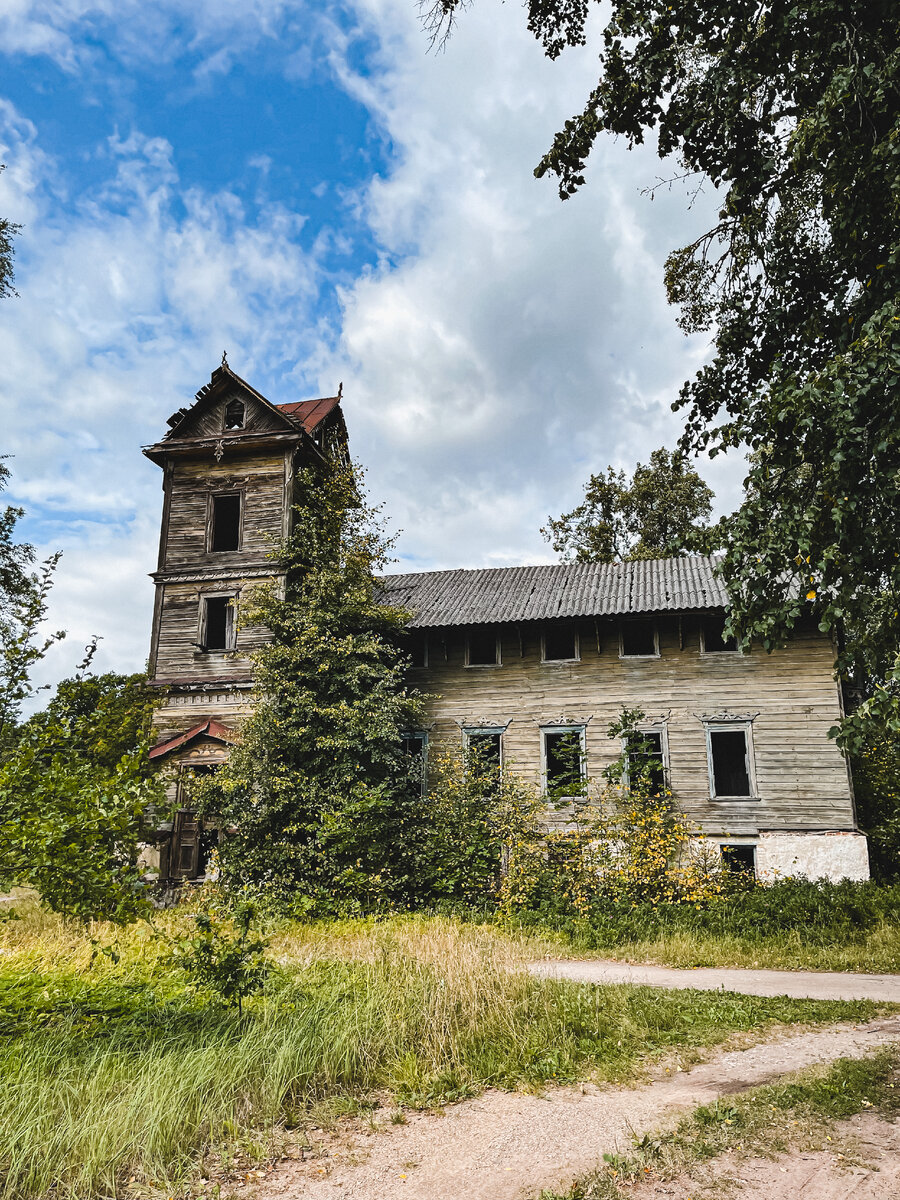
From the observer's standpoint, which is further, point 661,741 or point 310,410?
point 310,410

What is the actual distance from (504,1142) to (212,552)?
19.1 meters

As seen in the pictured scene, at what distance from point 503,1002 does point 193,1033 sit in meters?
2.87

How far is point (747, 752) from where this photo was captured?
757 inches

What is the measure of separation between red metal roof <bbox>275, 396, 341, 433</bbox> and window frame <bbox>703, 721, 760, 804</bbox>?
13618 millimetres

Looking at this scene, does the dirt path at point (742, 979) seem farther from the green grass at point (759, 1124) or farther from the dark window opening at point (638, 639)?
the dark window opening at point (638, 639)

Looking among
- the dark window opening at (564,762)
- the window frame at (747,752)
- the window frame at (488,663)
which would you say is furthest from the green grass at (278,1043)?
the window frame at (488,663)

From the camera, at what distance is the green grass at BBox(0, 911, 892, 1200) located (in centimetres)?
499

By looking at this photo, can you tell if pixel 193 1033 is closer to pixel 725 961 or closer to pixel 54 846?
pixel 54 846

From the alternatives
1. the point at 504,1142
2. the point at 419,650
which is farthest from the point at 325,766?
the point at 504,1142

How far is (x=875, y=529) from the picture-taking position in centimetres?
625

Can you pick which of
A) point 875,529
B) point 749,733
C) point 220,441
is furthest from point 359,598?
point 875,529

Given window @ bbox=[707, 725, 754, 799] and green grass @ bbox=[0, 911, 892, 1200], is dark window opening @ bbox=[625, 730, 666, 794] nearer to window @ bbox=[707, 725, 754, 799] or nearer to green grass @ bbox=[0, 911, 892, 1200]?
window @ bbox=[707, 725, 754, 799]

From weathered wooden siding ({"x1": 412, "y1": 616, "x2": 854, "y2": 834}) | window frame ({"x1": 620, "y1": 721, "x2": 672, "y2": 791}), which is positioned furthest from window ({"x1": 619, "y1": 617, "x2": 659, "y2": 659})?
window frame ({"x1": 620, "y1": 721, "x2": 672, "y2": 791})

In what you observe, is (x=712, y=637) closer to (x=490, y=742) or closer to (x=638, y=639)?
(x=638, y=639)
